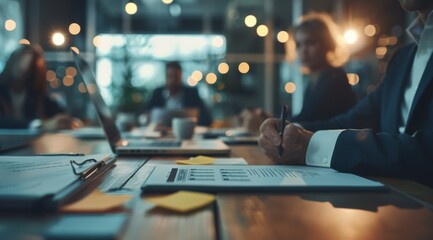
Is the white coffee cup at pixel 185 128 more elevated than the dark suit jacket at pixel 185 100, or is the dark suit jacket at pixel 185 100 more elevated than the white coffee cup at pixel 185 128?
the dark suit jacket at pixel 185 100

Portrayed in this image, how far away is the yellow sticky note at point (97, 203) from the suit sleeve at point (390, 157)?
48 cm

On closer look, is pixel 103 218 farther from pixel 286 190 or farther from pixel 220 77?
pixel 220 77

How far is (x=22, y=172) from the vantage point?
2.31 feet

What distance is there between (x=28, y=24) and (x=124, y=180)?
6.22 metres

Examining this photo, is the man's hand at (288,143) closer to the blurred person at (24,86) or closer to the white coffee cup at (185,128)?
the white coffee cup at (185,128)

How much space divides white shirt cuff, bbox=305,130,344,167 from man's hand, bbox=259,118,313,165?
2 centimetres

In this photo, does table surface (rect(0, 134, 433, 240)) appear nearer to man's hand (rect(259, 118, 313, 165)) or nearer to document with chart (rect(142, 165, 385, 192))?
document with chart (rect(142, 165, 385, 192))

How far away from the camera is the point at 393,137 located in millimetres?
858

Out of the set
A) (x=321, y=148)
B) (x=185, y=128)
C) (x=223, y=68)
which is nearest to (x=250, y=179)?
(x=321, y=148)

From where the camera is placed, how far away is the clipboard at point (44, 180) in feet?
1.70

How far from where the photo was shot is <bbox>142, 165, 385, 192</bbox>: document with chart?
0.64 metres

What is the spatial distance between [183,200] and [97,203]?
117mm

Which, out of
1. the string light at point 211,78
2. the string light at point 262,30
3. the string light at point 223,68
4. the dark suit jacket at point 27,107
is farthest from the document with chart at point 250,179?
the string light at point 262,30

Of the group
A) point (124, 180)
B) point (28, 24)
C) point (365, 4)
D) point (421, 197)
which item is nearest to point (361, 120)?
point (421, 197)
